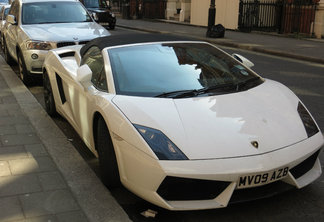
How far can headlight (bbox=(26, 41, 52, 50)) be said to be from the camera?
7.84m

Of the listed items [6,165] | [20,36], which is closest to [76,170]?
[6,165]

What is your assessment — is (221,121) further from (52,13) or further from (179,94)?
(52,13)

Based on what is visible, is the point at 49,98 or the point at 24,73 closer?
the point at 49,98

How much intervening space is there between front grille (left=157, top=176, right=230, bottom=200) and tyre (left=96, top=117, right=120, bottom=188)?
611 mm

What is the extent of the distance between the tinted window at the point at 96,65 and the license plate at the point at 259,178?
1622mm

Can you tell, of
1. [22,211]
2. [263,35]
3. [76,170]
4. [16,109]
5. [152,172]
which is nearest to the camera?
[152,172]

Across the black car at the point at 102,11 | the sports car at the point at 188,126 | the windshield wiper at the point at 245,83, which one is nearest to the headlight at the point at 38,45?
the sports car at the point at 188,126

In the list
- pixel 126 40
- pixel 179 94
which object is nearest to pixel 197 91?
pixel 179 94

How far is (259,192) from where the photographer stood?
3229 millimetres

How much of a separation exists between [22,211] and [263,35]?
58.8ft

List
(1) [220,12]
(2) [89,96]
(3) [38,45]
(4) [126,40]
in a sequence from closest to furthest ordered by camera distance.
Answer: (2) [89,96], (4) [126,40], (3) [38,45], (1) [220,12]

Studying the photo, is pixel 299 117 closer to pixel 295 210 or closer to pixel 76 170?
pixel 295 210

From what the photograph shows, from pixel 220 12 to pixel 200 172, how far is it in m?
21.5

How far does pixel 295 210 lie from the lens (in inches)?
136
